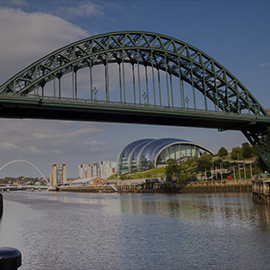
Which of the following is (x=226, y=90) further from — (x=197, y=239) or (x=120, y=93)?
(x=197, y=239)

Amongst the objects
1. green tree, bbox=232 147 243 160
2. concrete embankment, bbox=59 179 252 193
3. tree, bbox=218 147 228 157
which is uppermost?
tree, bbox=218 147 228 157

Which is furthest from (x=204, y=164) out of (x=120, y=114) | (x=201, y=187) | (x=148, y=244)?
(x=148, y=244)

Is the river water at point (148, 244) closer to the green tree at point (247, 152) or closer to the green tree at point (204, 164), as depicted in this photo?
the green tree at point (247, 152)

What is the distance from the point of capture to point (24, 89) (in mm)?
36094

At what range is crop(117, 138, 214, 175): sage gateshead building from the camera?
17888 centimetres

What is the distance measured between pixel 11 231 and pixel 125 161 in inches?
6586

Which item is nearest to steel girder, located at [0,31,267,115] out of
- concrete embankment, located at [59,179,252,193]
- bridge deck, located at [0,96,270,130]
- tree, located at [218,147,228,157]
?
bridge deck, located at [0,96,270,130]

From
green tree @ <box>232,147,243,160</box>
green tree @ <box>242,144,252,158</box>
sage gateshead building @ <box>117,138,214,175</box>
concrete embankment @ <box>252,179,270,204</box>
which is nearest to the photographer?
concrete embankment @ <box>252,179,270,204</box>

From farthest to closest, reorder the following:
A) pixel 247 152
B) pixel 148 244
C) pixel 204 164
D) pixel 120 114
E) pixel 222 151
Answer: pixel 222 151 → pixel 204 164 → pixel 247 152 → pixel 120 114 → pixel 148 244

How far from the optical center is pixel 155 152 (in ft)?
586

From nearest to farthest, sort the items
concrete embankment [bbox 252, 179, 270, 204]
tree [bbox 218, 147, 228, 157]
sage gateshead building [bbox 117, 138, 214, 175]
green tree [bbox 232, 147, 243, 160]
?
concrete embankment [bbox 252, 179, 270, 204] → green tree [bbox 232, 147, 243, 160] → tree [bbox 218, 147, 228, 157] → sage gateshead building [bbox 117, 138, 214, 175]

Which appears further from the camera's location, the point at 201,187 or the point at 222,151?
the point at 222,151

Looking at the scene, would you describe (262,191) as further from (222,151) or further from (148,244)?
(222,151)

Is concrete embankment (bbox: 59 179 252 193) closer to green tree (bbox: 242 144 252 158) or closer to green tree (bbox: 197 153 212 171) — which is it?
green tree (bbox: 197 153 212 171)
